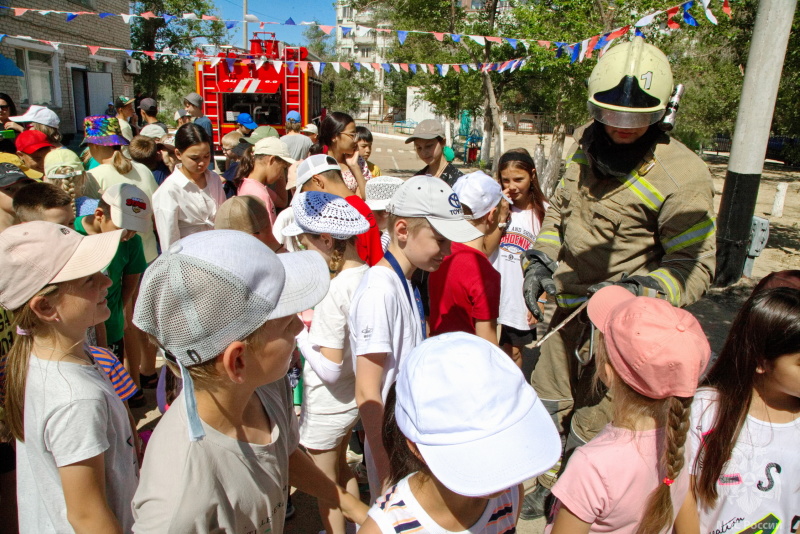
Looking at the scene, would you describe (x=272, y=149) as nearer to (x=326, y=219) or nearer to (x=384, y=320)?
(x=326, y=219)

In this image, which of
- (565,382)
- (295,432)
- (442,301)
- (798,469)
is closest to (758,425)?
(798,469)

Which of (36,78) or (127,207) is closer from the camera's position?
(127,207)

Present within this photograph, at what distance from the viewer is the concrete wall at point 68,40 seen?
1536 cm

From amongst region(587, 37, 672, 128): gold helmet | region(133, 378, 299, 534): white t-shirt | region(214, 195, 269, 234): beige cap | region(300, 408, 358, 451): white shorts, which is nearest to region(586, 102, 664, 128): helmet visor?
region(587, 37, 672, 128): gold helmet

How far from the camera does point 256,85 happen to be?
13750mm

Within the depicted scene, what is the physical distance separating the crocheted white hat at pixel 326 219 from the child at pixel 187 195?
186 centimetres

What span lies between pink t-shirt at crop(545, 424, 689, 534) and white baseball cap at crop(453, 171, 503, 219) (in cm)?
171

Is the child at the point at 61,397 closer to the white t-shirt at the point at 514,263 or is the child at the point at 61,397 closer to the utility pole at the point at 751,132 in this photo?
the white t-shirt at the point at 514,263

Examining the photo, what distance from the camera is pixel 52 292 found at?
1.74 m

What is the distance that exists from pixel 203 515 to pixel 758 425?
1845 mm

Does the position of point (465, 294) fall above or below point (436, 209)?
below

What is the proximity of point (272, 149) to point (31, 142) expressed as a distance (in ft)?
7.54

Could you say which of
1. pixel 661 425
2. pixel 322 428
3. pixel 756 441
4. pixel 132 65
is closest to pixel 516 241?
pixel 322 428

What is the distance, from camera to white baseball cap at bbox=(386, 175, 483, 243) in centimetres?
221
